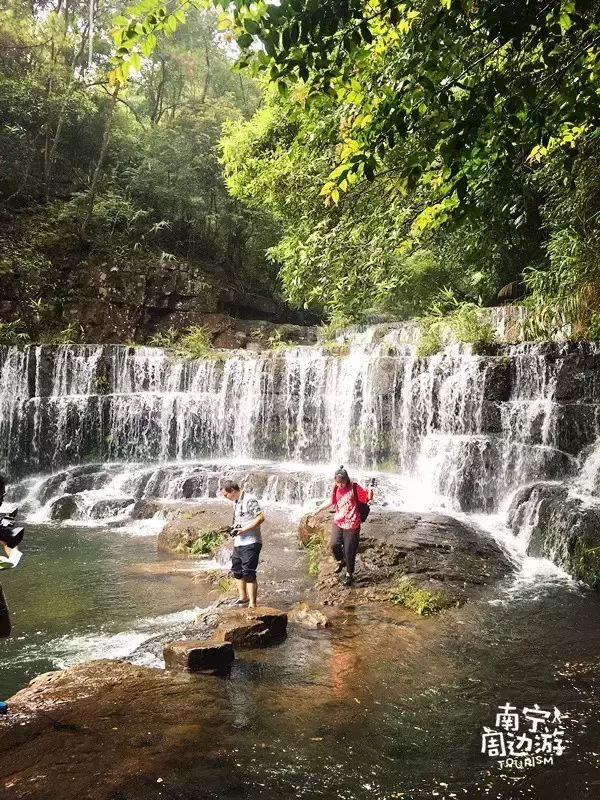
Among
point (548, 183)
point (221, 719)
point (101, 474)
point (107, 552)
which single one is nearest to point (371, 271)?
point (221, 719)

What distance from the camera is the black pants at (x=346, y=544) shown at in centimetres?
716

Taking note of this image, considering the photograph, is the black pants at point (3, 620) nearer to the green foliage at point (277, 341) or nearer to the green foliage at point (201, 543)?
the green foliage at point (201, 543)

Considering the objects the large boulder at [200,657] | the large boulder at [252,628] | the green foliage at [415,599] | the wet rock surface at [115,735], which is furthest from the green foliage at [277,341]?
the wet rock surface at [115,735]

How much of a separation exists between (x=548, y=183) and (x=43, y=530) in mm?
12777

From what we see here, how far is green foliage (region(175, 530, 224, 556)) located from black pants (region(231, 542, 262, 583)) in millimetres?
3468

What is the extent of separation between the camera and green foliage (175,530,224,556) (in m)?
9.68

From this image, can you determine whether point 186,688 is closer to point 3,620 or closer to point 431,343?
point 3,620

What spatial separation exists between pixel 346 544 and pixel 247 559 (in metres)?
1.57

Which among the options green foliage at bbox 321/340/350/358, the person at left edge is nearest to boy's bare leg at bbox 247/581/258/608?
the person at left edge

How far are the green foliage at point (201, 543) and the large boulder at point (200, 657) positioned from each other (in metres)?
4.77

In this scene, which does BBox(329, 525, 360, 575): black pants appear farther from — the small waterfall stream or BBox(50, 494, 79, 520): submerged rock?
BBox(50, 494, 79, 520): submerged rock

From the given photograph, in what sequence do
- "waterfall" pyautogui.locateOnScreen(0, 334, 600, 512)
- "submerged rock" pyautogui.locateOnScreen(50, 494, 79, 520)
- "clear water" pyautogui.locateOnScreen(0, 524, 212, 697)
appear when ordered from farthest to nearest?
"submerged rock" pyautogui.locateOnScreen(50, 494, 79, 520), "waterfall" pyautogui.locateOnScreen(0, 334, 600, 512), "clear water" pyautogui.locateOnScreen(0, 524, 212, 697)

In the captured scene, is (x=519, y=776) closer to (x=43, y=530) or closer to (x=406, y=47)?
Result: (x=406, y=47)

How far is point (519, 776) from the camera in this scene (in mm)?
3439
